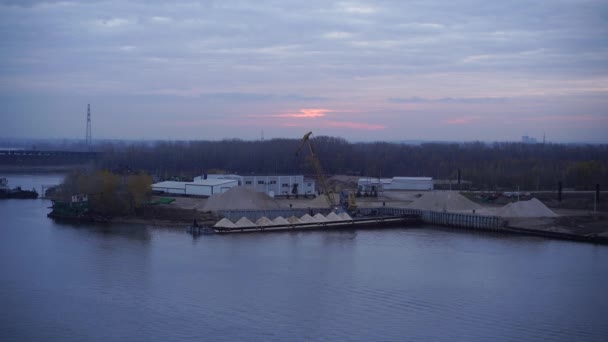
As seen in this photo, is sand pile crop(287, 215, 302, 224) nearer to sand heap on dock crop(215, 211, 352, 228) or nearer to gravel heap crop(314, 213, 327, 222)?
sand heap on dock crop(215, 211, 352, 228)

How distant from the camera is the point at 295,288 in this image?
6.71 meters

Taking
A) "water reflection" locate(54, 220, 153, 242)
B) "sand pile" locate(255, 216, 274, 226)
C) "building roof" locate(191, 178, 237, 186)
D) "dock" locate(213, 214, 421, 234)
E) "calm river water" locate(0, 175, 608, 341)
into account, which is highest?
"building roof" locate(191, 178, 237, 186)

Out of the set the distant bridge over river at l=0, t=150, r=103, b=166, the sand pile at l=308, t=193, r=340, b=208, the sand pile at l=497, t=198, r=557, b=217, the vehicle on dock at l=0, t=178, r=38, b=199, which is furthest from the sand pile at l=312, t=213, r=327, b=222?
the distant bridge over river at l=0, t=150, r=103, b=166

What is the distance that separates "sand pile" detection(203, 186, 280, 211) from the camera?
480 inches

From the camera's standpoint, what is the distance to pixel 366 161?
974 inches

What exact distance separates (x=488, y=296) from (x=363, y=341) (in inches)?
75.9

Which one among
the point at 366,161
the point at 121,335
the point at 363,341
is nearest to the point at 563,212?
the point at 363,341

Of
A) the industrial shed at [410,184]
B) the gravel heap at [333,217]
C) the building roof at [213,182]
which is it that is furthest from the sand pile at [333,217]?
the industrial shed at [410,184]

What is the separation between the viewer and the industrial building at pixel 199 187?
1432 cm

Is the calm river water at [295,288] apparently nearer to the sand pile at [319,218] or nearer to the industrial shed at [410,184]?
the sand pile at [319,218]

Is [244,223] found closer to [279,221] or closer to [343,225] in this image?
[279,221]

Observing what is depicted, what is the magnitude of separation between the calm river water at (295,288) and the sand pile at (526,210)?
64.7 inches

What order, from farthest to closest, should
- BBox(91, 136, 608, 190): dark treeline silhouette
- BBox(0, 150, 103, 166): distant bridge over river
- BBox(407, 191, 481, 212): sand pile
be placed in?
BBox(0, 150, 103, 166): distant bridge over river → BBox(91, 136, 608, 190): dark treeline silhouette → BBox(407, 191, 481, 212): sand pile

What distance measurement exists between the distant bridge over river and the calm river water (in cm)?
2034
